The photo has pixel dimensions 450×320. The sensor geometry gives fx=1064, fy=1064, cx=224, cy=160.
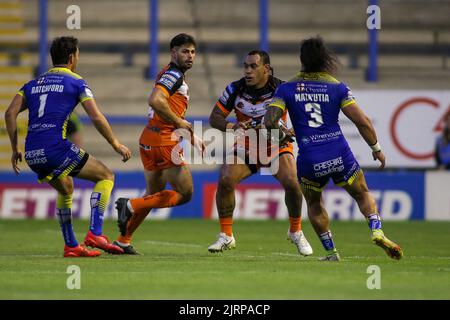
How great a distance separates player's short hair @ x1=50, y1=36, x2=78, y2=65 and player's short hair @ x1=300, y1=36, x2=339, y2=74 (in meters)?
2.50

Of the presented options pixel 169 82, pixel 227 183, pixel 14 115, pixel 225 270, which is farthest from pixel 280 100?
pixel 14 115

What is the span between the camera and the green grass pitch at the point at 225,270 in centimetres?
830

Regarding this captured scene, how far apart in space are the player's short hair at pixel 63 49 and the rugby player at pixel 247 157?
6.69ft

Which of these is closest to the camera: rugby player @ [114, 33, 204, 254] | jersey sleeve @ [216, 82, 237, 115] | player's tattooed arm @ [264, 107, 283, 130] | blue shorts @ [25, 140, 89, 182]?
player's tattooed arm @ [264, 107, 283, 130]

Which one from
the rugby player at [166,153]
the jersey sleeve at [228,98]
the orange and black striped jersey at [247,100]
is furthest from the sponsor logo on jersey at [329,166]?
the jersey sleeve at [228,98]

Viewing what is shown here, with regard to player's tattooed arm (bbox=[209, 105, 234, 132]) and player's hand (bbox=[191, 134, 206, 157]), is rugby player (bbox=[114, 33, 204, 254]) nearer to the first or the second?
player's hand (bbox=[191, 134, 206, 157])

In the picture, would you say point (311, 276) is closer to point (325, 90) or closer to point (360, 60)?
point (325, 90)

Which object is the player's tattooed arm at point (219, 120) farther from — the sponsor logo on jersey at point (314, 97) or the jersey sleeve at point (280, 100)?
the sponsor logo on jersey at point (314, 97)

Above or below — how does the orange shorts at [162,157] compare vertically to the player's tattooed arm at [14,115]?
below

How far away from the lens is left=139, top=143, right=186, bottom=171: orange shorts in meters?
12.0

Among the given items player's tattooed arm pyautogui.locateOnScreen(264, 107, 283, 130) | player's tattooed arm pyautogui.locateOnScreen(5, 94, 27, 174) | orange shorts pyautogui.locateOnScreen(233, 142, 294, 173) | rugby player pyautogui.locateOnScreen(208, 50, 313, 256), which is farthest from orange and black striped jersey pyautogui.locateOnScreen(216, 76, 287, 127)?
player's tattooed arm pyautogui.locateOnScreen(5, 94, 27, 174)

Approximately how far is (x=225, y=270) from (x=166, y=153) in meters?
2.48

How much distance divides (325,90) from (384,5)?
16.8 meters
